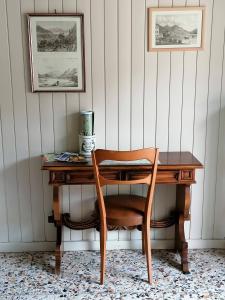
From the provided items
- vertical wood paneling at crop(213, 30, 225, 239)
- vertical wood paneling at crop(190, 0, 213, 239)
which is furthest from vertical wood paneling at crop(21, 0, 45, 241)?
vertical wood paneling at crop(213, 30, 225, 239)

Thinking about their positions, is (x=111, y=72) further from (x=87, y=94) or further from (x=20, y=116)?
(x=20, y=116)

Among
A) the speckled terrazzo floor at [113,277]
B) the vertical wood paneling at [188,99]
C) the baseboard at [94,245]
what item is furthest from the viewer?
the baseboard at [94,245]

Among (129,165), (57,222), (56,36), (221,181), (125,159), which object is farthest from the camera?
(221,181)

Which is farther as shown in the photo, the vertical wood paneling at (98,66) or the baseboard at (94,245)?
the baseboard at (94,245)

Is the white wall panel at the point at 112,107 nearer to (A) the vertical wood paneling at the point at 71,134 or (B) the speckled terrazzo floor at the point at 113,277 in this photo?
(A) the vertical wood paneling at the point at 71,134

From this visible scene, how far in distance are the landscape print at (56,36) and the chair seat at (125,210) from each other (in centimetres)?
117

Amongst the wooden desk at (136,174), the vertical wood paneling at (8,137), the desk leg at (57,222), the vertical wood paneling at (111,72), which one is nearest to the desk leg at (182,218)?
the wooden desk at (136,174)

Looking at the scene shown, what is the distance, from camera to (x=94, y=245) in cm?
283

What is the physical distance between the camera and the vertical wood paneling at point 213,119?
2514 mm

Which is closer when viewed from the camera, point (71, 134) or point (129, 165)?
point (129, 165)

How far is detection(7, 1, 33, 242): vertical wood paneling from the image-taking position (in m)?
2.47

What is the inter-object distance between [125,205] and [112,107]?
76cm

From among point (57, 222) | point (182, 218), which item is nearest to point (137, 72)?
point (182, 218)

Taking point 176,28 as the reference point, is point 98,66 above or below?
below
